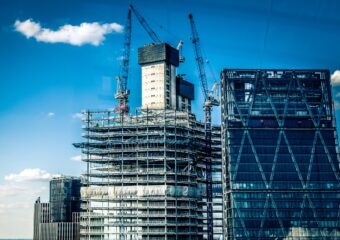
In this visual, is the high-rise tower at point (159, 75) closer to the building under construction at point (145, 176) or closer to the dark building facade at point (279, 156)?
the building under construction at point (145, 176)

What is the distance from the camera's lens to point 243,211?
160m

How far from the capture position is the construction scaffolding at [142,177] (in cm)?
16600

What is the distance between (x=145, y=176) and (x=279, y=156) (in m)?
39.2

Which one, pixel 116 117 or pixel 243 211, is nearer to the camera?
pixel 243 211

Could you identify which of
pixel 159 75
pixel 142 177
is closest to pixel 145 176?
pixel 142 177

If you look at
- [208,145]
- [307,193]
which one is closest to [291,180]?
[307,193]

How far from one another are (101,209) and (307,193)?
196ft

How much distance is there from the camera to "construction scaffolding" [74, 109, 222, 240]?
6535 inches

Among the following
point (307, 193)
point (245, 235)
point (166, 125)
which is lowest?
point (245, 235)

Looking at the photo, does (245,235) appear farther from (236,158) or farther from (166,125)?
(166,125)

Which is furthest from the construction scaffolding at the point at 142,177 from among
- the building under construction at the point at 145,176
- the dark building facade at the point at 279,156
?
the dark building facade at the point at 279,156

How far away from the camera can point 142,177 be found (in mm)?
169875

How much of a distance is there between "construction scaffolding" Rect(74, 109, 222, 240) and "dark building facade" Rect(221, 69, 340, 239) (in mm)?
12511

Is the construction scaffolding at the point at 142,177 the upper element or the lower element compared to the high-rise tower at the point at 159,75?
lower
